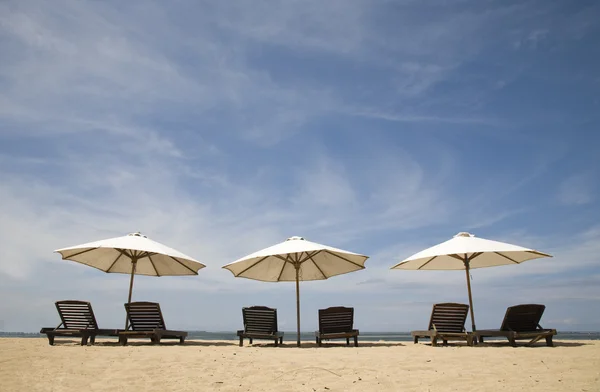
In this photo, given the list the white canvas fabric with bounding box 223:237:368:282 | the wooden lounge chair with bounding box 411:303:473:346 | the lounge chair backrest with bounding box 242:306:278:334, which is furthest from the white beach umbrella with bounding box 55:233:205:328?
the wooden lounge chair with bounding box 411:303:473:346

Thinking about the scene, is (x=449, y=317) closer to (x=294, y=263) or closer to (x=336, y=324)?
(x=336, y=324)

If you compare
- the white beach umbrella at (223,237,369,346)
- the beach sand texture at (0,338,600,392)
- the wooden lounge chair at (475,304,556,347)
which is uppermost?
the white beach umbrella at (223,237,369,346)

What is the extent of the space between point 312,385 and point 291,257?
19.9ft

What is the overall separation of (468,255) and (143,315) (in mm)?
8074

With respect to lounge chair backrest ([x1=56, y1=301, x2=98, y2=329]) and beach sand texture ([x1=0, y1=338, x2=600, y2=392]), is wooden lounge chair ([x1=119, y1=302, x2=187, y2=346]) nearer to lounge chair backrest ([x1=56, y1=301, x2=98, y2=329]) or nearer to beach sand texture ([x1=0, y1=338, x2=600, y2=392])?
lounge chair backrest ([x1=56, y1=301, x2=98, y2=329])

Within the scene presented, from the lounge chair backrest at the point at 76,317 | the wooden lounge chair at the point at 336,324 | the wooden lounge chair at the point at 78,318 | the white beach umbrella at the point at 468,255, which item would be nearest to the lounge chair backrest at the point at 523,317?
the white beach umbrella at the point at 468,255

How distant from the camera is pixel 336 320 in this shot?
971 centimetres

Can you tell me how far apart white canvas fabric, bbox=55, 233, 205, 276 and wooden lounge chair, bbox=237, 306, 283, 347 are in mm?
2014

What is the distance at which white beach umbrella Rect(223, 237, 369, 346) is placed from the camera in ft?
34.5

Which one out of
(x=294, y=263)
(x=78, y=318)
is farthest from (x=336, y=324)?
(x=78, y=318)

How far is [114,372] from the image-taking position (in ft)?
18.3

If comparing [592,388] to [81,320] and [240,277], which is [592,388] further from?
[81,320]

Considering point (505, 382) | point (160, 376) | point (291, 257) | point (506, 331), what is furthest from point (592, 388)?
point (291, 257)

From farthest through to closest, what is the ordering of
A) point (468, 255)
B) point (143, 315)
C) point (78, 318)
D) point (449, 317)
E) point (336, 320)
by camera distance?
point (468, 255) < point (336, 320) < point (449, 317) < point (143, 315) < point (78, 318)
